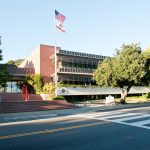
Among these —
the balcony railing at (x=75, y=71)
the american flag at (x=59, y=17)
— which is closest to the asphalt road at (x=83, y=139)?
the american flag at (x=59, y=17)

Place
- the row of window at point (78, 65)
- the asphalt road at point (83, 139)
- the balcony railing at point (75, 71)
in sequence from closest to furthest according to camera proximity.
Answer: the asphalt road at point (83, 139), the balcony railing at point (75, 71), the row of window at point (78, 65)

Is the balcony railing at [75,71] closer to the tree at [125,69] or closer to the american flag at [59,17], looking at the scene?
the tree at [125,69]

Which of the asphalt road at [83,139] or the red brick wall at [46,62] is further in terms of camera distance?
the red brick wall at [46,62]

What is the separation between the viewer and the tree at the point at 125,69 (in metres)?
33.0

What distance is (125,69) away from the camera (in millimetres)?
33094

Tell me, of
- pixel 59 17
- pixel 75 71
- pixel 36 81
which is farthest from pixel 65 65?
pixel 59 17

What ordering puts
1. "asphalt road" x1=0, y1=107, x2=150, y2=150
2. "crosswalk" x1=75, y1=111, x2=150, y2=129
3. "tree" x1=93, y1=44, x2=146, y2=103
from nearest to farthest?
"asphalt road" x1=0, y1=107, x2=150, y2=150 < "crosswalk" x1=75, y1=111, x2=150, y2=129 < "tree" x1=93, y1=44, x2=146, y2=103

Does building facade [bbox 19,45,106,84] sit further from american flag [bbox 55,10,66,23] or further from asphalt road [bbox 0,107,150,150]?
asphalt road [bbox 0,107,150,150]

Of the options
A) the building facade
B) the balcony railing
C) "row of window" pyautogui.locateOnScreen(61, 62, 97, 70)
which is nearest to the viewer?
the balcony railing

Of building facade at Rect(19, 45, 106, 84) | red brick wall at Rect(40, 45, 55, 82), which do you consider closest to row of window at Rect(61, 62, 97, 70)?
building facade at Rect(19, 45, 106, 84)

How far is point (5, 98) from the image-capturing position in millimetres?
36062

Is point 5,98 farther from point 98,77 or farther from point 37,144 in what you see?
point 37,144

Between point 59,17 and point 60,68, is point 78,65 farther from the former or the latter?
point 59,17

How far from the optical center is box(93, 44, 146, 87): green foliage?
33.0 m
